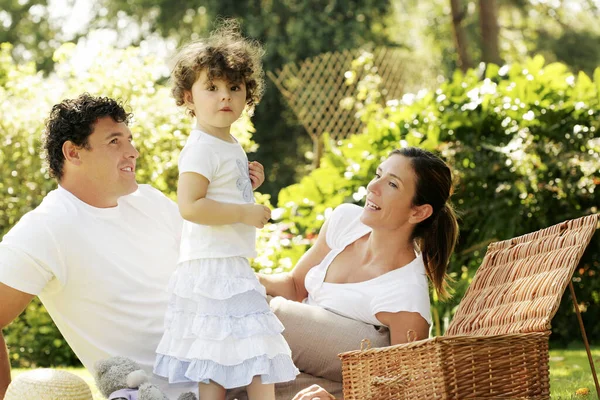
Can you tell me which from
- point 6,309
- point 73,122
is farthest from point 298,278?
point 6,309

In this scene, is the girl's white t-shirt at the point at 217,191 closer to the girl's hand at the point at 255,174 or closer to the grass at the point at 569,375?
the girl's hand at the point at 255,174

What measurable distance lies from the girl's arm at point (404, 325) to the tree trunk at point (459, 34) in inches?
354

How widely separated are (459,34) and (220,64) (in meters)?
9.55

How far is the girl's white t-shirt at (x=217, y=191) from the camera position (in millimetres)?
3111

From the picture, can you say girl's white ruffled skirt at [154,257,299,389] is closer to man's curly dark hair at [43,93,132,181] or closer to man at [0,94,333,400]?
man at [0,94,333,400]

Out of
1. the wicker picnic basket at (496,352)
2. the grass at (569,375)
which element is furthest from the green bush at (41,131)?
the wicker picnic basket at (496,352)

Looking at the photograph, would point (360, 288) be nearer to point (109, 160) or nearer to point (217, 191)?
point (217, 191)

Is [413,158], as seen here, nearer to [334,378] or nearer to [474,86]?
[334,378]

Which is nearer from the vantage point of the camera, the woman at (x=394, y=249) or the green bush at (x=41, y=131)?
the woman at (x=394, y=249)

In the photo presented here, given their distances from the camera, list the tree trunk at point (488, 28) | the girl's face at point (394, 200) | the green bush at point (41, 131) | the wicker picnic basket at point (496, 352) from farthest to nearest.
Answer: the tree trunk at point (488, 28)
the green bush at point (41, 131)
the girl's face at point (394, 200)
the wicker picnic basket at point (496, 352)

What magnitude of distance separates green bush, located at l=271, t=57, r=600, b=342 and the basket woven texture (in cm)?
285

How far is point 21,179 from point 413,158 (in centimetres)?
413

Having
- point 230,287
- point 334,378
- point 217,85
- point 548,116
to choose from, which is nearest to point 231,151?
point 217,85

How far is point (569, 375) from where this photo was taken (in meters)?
4.80
